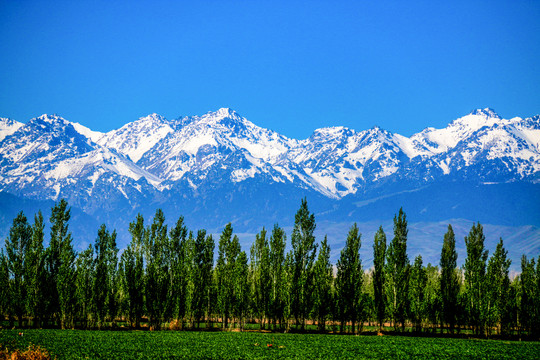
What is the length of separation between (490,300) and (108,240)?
209 ft

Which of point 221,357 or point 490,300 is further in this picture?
point 490,300

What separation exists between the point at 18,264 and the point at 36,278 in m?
4.52

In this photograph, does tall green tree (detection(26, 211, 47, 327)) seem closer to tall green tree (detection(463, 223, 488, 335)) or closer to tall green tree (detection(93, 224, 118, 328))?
tall green tree (detection(93, 224, 118, 328))

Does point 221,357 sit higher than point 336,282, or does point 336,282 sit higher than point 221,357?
point 336,282

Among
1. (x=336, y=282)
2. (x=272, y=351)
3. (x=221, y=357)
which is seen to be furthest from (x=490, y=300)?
(x=221, y=357)

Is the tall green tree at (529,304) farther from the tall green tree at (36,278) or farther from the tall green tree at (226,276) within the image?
the tall green tree at (36,278)

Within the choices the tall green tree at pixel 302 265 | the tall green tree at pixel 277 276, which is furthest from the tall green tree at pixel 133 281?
the tall green tree at pixel 302 265

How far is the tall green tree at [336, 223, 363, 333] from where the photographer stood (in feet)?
277

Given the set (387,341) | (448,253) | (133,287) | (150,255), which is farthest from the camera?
(448,253)

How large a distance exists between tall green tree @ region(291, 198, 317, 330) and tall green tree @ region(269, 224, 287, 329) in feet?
6.95

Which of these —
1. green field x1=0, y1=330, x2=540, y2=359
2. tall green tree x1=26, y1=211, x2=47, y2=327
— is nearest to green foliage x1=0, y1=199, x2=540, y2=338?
tall green tree x1=26, y1=211, x2=47, y2=327

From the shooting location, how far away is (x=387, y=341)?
6825cm

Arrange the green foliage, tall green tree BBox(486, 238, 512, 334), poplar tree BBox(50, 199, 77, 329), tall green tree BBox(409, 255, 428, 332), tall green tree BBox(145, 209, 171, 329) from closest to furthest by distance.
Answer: poplar tree BBox(50, 199, 77, 329)
tall green tree BBox(486, 238, 512, 334)
the green foliage
tall green tree BBox(145, 209, 171, 329)
tall green tree BBox(409, 255, 428, 332)

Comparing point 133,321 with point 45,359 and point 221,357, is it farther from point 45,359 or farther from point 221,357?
point 45,359
